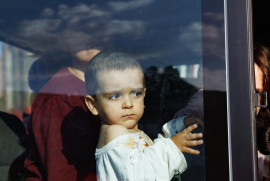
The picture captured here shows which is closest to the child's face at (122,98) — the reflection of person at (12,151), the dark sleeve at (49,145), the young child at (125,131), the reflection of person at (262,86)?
the young child at (125,131)

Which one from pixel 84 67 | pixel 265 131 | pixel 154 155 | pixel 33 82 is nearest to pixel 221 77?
pixel 154 155

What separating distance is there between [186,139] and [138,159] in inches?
7.4

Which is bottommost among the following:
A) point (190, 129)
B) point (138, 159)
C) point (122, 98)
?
point (138, 159)

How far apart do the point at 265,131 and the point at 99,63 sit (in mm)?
1332

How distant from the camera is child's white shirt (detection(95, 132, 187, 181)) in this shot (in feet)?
4.58

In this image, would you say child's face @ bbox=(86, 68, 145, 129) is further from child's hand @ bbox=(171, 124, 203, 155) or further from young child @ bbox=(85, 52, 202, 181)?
child's hand @ bbox=(171, 124, 203, 155)

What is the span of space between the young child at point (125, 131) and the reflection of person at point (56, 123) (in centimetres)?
4

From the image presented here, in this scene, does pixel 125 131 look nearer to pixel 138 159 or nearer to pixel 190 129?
pixel 138 159

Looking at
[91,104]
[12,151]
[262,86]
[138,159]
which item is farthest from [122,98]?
[262,86]

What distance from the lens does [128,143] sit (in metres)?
1.42

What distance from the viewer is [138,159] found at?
1.40 m

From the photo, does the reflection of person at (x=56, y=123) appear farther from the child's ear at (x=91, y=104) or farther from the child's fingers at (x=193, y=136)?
the child's fingers at (x=193, y=136)

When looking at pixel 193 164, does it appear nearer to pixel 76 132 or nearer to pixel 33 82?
pixel 76 132

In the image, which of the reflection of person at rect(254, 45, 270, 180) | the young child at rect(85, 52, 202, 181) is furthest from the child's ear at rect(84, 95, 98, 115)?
the reflection of person at rect(254, 45, 270, 180)
